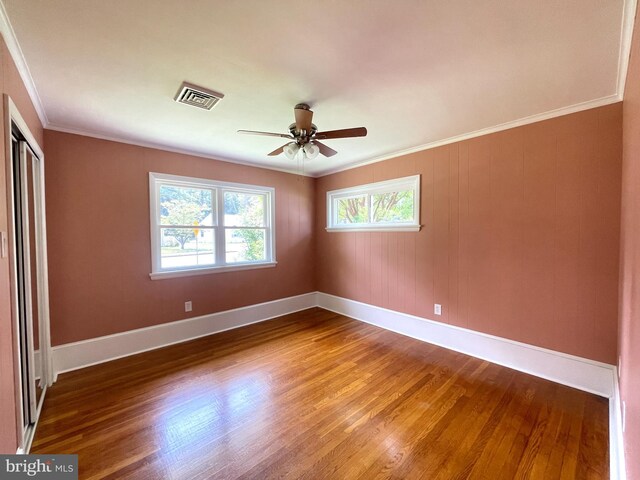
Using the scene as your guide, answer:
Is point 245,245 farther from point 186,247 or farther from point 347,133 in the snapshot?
point 347,133

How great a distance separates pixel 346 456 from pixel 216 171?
3542mm

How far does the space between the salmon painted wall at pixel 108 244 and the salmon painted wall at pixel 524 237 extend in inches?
109

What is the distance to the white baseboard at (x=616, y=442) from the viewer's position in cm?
141

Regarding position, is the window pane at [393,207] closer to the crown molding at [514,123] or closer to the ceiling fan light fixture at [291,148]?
the crown molding at [514,123]

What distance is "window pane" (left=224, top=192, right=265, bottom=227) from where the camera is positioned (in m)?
3.90

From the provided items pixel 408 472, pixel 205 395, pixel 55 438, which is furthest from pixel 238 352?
pixel 408 472

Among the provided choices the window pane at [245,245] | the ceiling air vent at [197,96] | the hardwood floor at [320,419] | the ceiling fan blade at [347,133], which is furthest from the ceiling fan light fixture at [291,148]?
the hardwood floor at [320,419]

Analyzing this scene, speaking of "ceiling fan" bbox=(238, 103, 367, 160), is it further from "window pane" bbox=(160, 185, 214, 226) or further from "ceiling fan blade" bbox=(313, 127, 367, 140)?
"window pane" bbox=(160, 185, 214, 226)

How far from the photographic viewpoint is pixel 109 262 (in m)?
2.94

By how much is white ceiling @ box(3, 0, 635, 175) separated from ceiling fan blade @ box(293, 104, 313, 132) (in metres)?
0.09

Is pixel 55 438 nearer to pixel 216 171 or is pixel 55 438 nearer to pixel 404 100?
pixel 216 171

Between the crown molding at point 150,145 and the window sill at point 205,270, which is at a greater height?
the crown molding at point 150,145

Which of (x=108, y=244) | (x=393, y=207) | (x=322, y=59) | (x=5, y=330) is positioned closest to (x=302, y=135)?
(x=322, y=59)

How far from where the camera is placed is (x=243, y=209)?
160 inches
